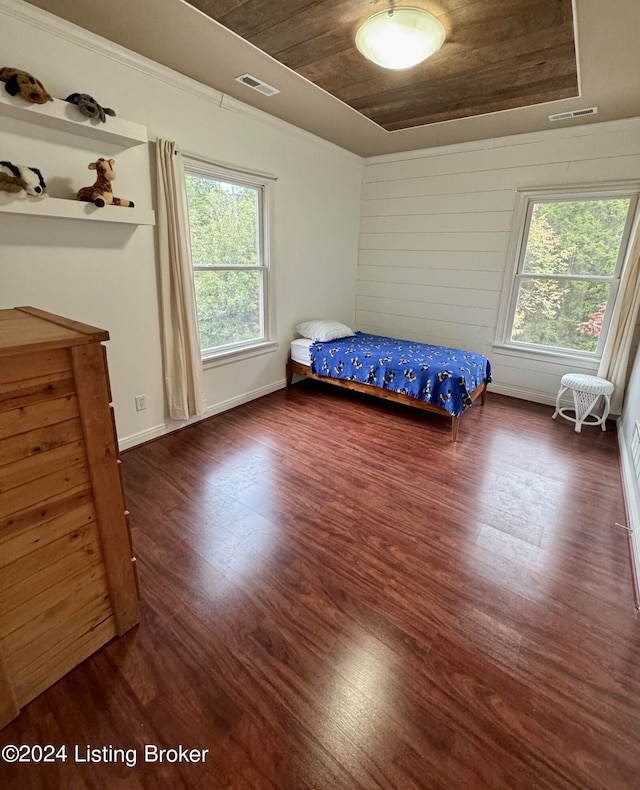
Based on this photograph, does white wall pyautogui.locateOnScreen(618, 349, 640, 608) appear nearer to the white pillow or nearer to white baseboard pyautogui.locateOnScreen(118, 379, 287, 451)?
the white pillow

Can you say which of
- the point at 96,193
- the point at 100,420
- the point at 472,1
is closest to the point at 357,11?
the point at 472,1

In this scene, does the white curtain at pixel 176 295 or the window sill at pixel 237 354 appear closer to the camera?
the white curtain at pixel 176 295

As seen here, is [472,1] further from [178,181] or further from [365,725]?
Answer: [365,725]

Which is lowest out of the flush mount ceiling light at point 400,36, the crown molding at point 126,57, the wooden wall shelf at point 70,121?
the wooden wall shelf at point 70,121

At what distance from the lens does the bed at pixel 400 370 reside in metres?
3.16

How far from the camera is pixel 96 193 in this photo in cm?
220

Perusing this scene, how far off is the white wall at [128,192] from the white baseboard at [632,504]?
122 inches

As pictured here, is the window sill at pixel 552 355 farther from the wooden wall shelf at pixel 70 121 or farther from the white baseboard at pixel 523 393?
the wooden wall shelf at pixel 70 121

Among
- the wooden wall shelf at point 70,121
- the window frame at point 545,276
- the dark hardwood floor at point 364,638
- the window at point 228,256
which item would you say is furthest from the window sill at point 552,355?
the wooden wall shelf at point 70,121

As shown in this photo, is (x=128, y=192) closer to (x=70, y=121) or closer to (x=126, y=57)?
(x=70, y=121)

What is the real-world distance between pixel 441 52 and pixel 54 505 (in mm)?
2989

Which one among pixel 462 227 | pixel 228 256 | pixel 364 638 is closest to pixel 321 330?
pixel 228 256

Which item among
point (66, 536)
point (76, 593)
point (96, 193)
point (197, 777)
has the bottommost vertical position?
point (197, 777)

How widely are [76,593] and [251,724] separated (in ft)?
2.36
